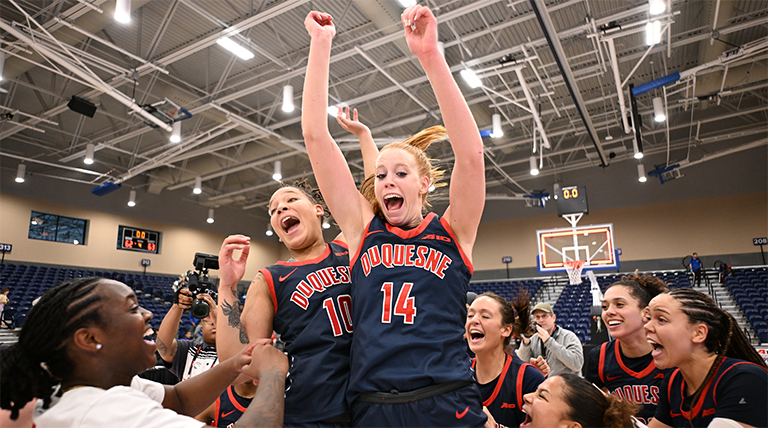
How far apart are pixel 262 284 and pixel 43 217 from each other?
1960 centimetres

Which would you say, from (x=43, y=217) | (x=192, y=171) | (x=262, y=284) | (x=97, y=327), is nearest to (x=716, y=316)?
(x=262, y=284)

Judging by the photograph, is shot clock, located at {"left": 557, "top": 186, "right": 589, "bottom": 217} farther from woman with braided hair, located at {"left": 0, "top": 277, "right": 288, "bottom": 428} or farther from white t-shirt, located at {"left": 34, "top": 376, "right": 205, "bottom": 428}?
white t-shirt, located at {"left": 34, "top": 376, "right": 205, "bottom": 428}

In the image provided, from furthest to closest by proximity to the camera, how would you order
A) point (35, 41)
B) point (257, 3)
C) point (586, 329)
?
point (586, 329)
point (257, 3)
point (35, 41)

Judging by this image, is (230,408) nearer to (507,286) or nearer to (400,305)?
(400,305)

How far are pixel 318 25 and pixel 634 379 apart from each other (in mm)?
2799

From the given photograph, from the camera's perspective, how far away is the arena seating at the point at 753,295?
34.7 ft

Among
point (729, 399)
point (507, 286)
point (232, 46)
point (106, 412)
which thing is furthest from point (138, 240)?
point (729, 399)

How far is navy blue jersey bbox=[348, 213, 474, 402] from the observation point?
60.8 inches

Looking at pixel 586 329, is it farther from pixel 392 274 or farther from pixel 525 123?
pixel 392 274

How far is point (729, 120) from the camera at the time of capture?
17.0 metres

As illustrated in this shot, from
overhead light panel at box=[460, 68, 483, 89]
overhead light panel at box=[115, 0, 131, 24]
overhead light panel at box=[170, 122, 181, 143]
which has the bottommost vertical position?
overhead light panel at box=[170, 122, 181, 143]

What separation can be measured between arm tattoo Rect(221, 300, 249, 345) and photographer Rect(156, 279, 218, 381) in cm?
140

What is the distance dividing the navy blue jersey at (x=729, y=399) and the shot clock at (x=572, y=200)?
39.1 feet

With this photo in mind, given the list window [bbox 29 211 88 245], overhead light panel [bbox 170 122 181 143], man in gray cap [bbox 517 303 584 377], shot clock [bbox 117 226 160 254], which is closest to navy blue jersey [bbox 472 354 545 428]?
man in gray cap [bbox 517 303 584 377]
